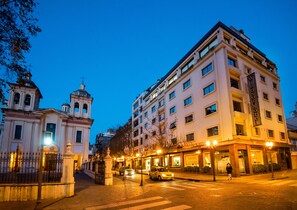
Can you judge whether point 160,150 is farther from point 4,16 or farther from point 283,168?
point 4,16

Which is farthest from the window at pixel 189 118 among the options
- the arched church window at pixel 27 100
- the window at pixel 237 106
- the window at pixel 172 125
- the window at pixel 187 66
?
the arched church window at pixel 27 100

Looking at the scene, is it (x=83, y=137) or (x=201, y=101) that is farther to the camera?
(x=83, y=137)

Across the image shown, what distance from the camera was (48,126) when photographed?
128ft

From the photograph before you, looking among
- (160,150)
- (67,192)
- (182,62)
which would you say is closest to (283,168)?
(160,150)

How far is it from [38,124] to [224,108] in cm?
3458

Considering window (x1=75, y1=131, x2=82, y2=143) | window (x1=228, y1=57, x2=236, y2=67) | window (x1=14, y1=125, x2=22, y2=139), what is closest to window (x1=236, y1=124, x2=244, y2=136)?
window (x1=228, y1=57, x2=236, y2=67)

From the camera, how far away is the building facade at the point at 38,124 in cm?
Answer: 3581

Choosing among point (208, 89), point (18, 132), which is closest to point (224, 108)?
point (208, 89)

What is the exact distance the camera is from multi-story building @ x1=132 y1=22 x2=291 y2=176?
983 inches

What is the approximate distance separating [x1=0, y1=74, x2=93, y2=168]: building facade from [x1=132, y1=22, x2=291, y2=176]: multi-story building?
18.2m

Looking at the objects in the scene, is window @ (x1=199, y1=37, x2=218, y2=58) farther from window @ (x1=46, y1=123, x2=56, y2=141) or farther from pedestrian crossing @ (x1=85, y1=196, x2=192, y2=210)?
window @ (x1=46, y1=123, x2=56, y2=141)

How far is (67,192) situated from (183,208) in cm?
725

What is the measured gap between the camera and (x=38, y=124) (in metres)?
38.2

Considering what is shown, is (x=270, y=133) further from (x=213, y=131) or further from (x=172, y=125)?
(x=172, y=125)
